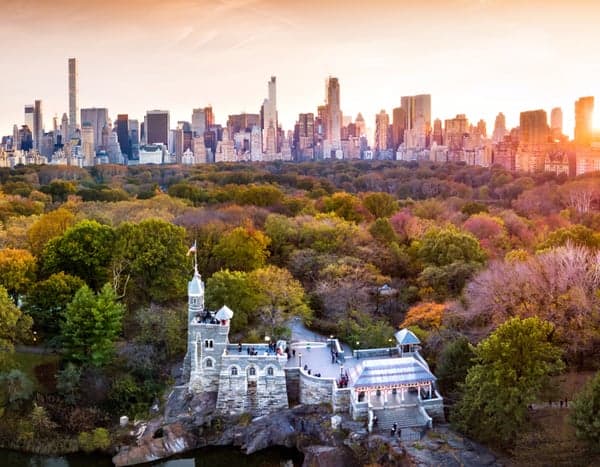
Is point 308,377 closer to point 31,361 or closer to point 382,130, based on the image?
point 31,361

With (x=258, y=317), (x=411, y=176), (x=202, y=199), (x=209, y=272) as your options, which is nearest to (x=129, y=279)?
(x=209, y=272)

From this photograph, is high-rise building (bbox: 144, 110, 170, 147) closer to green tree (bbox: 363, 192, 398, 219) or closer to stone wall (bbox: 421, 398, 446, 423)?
green tree (bbox: 363, 192, 398, 219)

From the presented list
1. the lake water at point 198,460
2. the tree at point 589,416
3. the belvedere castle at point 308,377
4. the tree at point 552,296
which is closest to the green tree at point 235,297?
the belvedere castle at point 308,377

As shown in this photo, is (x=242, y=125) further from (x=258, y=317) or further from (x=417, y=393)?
(x=417, y=393)

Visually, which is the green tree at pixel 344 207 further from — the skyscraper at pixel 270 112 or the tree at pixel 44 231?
the skyscraper at pixel 270 112

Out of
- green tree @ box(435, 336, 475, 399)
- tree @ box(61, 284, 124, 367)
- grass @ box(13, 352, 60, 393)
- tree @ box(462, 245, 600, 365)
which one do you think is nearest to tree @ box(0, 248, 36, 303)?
grass @ box(13, 352, 60, 393)

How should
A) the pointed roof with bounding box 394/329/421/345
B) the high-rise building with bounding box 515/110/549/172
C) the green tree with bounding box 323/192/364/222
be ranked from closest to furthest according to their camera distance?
the pointed roof with bounding box 394/329/421/345, the green tree with bounding box 323/192/364/222, the high-rise building with bounding box 515/110/549/172
